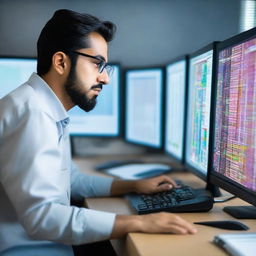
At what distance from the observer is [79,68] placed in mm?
1102

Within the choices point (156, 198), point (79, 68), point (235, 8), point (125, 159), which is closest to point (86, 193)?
point (156, 198)

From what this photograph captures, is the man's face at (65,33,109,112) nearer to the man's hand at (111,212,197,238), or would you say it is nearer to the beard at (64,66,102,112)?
the beard at (64,66,102,112)

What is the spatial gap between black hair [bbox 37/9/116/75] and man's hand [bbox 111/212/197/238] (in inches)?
19.8

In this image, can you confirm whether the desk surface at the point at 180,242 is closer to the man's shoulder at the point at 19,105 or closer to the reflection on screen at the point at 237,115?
the reflection on screen at the point at 237,115

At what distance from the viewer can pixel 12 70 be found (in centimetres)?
177

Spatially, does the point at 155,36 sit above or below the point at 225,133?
above

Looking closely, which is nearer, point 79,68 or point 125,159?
point 79,68

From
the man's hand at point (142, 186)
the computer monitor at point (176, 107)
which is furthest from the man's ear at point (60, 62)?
the computer monitor at point (176, 107)

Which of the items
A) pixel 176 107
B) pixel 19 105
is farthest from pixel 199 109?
pixel 19 105

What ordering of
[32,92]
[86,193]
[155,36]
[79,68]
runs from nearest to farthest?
[32,92] < [79,68] < [86,193] < [155,36]

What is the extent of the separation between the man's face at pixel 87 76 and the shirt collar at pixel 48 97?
68mm

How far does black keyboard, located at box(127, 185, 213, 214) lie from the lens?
1024mm

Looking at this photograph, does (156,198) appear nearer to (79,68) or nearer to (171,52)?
(79,68)

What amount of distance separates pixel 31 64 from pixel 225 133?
42.8 inches
